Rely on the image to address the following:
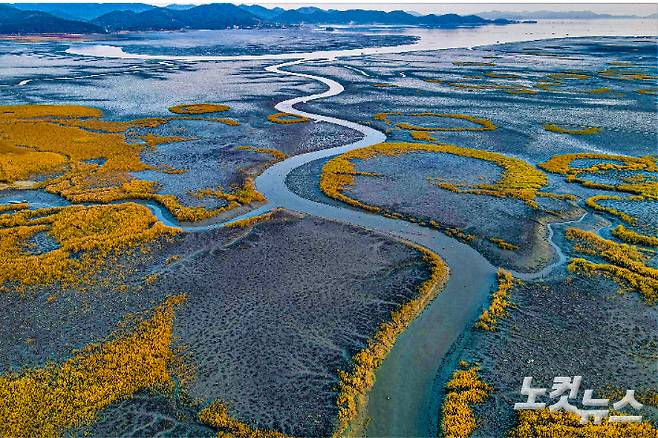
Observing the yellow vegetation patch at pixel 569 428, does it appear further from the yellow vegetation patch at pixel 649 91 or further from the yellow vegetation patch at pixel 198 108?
the yellow vegetation patch at pixel 649 91

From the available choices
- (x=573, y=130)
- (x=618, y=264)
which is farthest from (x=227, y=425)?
(x=573, y=130)

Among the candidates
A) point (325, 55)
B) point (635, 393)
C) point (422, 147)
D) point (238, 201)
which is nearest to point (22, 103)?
point (238, 201)

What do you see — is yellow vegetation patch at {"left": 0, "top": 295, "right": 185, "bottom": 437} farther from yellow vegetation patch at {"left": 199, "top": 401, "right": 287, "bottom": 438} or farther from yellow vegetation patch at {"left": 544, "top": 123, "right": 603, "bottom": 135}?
yellow vegetation patch at {"left": 544, "top": 123, "right": 603, "bottom": 135}

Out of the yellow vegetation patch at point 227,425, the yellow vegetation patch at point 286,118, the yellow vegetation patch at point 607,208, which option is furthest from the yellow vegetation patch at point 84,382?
the yellow vegetation patch at point 286,118

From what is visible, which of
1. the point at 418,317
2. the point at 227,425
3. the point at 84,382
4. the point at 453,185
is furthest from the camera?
the point at 453,185

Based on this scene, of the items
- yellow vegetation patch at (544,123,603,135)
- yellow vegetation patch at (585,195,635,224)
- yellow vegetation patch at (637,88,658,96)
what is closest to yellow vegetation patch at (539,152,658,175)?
yellow vegetation patch at (585,195,635,224)

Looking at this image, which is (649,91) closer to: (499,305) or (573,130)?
(573,130)

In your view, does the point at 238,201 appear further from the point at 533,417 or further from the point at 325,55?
the point at 325,55
